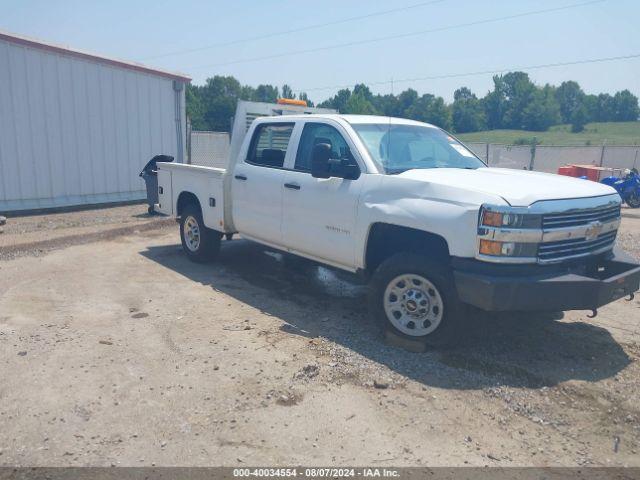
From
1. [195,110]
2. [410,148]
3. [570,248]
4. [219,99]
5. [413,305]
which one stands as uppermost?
[219,99]

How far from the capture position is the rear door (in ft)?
20.7

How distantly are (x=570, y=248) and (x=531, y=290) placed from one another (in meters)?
0.62

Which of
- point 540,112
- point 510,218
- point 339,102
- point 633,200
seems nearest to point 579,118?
point 540,112

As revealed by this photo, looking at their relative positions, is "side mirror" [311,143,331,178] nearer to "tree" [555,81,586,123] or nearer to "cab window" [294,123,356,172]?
"cab window" [294,123,356,172]

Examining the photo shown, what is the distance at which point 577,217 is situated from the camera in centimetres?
450

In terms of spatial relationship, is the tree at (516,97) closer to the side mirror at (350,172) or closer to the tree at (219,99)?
the tree at (219,99)

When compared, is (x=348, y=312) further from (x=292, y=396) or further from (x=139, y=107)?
(x=139, y=107)

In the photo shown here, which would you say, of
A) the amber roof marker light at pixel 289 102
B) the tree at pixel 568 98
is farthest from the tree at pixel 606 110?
the amber roof marker light at pixel 289 102

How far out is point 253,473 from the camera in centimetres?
319

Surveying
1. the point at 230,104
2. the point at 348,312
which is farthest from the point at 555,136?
the point at 348,312

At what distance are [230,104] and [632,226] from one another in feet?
230

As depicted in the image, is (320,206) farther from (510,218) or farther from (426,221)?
(510,218)

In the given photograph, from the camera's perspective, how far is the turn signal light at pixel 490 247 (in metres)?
4.23

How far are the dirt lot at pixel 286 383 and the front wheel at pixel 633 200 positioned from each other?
11849mm
